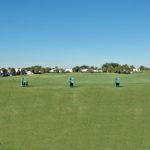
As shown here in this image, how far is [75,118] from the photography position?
101ft

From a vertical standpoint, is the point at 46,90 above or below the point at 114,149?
above

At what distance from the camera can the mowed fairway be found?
2666cm

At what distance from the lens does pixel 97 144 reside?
1041 inches

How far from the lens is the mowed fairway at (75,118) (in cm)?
2666

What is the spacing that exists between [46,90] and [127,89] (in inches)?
295

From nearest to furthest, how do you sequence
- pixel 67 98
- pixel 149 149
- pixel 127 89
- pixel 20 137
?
1. pixel 149 149
2. pixel 20 137
3. pixel 67 98
4. pixel 127 89

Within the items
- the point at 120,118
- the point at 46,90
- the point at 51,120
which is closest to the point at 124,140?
the point at 120,118

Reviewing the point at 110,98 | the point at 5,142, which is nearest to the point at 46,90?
the point at 110,98

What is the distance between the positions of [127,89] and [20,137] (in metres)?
13.1

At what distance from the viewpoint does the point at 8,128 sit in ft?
95.9

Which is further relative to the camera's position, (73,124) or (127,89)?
(127,89)

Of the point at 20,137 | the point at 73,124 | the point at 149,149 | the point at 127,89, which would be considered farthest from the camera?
the point at 127,89

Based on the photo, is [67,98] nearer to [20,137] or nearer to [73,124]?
[73,124]

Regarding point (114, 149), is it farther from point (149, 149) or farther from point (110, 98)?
point (110, 98)
